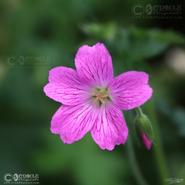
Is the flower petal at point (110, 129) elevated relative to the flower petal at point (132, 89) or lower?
lower

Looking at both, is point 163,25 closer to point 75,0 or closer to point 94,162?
point 75,0
